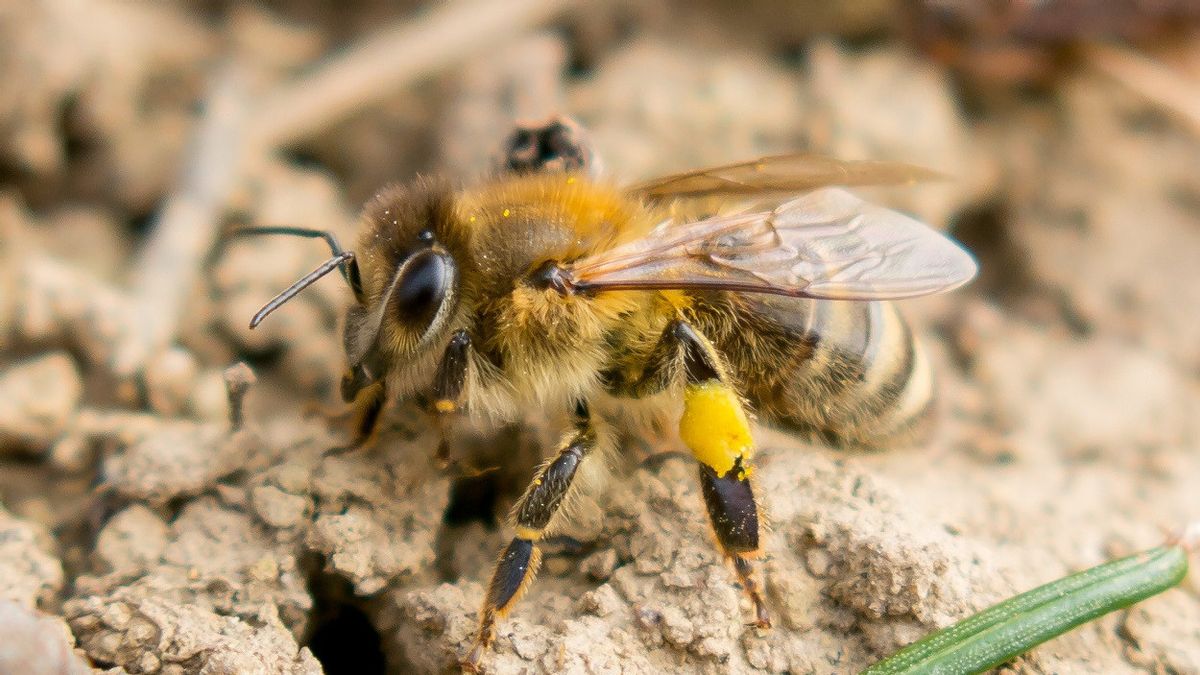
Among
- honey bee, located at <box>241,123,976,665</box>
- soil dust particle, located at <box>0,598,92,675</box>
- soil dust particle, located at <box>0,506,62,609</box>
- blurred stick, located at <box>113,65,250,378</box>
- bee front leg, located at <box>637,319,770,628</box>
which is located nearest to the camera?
soil dust particle, located at <box>0,598,92,675</box>

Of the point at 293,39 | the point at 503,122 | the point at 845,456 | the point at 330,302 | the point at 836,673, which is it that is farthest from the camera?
the point at 293,39

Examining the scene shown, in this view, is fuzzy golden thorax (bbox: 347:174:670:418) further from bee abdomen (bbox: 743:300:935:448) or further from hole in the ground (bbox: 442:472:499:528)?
bee abdomen (bbox: 743:300:935:448)

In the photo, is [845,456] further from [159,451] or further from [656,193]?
[159,451]

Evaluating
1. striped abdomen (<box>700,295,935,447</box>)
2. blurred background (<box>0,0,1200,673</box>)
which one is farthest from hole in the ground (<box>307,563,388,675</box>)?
striped abdomen (<box>700,295,935,447</box>)

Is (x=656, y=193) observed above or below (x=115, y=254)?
above

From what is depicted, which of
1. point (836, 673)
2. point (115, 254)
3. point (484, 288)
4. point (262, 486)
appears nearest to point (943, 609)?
point (836, 673)

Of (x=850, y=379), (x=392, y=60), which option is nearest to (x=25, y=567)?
(x=850, y=379)
